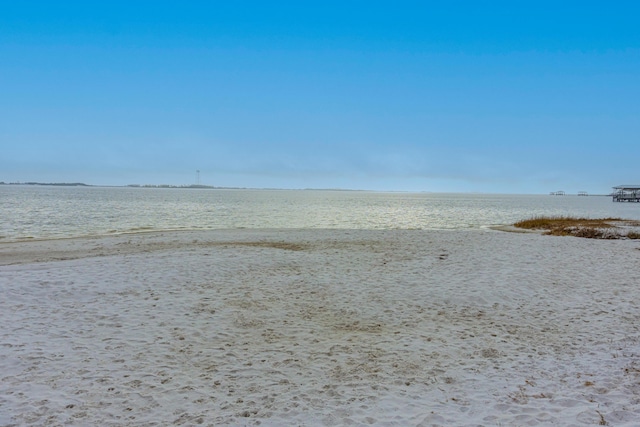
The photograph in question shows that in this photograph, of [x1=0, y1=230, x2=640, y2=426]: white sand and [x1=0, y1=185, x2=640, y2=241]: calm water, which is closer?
[x1=0, y1=230, x2=640, y2=426]: white sand

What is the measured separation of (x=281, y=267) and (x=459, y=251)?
32.3 ft

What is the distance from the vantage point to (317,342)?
9.08 m

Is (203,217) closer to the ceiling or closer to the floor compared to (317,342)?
closer to the ceiling

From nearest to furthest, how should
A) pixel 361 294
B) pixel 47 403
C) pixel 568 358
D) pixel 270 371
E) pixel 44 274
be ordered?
pixel 47 403, pixel 270 371, pixel 568 358, pixel 361 294, pixel 44 274

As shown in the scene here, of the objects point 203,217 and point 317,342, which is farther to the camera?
point 203,217

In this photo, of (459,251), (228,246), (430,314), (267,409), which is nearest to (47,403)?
(267,409)

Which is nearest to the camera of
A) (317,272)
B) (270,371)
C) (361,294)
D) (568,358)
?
(270,371)

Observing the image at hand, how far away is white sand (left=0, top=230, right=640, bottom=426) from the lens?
626cm

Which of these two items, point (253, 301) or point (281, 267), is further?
point (281, 267)

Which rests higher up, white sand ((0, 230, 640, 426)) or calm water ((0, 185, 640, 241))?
calm water ((0, 185, 640, 241))

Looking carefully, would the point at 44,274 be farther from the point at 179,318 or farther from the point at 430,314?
the point at 430,314

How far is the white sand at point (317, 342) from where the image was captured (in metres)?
6.26

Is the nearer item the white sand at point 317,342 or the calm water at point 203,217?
the white sand at point 317,342

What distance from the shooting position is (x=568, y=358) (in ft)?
27.0
